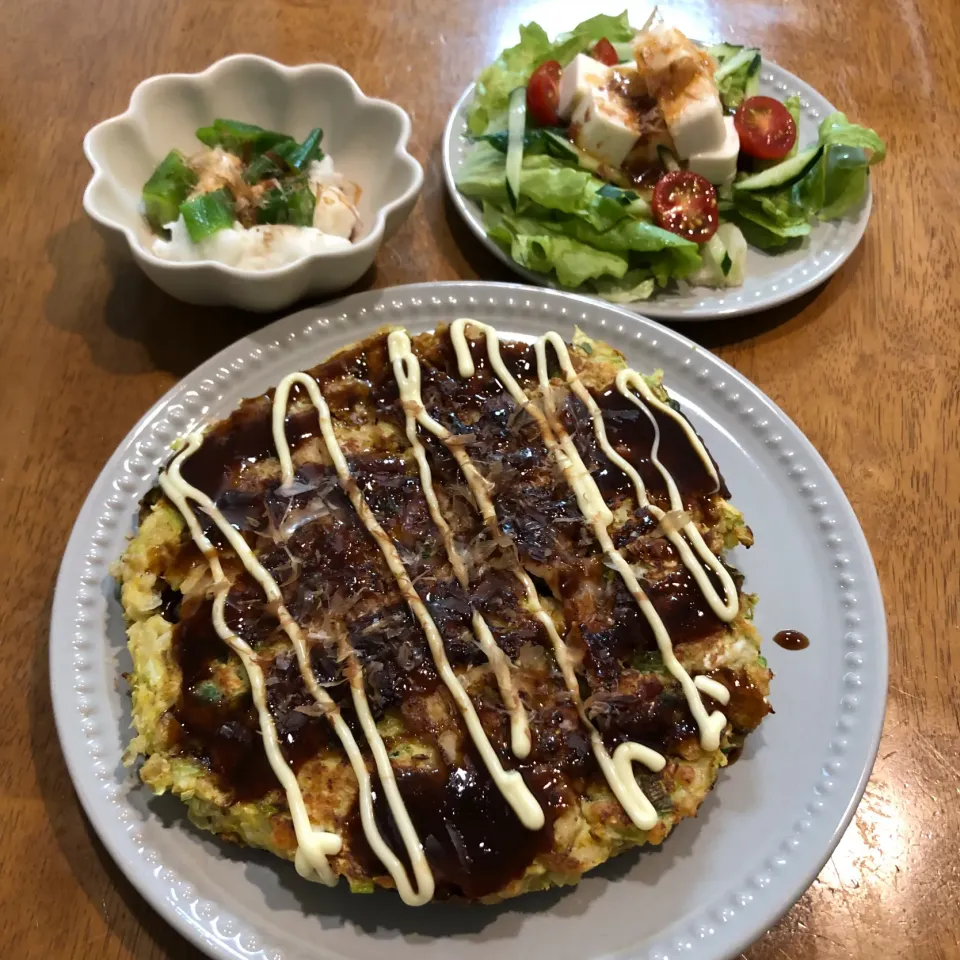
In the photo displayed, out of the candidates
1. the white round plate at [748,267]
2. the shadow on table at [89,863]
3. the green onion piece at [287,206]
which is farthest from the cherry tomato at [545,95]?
the shadow on table at [89,863]

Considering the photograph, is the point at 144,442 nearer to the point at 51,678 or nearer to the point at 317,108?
the point at 51,678

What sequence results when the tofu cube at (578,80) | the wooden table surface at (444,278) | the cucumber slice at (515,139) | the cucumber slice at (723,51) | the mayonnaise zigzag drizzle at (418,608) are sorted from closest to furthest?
the mayonnaise zigzag drizzle at (418,608)
the wooden table surface at (444,278)
the cucumber slice at (515,139)
the tofu cube at (578,80)
the cucumber slice at (723,51)

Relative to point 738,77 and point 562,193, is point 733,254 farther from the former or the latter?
point 738,77

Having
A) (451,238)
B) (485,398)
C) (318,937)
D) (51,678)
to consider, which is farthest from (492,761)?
(451,238)

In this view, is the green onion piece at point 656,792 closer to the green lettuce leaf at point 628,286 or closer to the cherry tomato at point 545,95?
the green lettuce leaf at point 628,286

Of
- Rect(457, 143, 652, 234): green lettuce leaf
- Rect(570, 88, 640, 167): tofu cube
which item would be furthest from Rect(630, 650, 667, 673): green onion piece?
Rect(570, 88, 640, 167): tofu cube

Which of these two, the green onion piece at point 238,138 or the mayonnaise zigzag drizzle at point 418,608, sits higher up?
the green onion piece at point 238,138

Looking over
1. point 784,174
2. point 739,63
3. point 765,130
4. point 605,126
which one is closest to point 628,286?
point 605,126

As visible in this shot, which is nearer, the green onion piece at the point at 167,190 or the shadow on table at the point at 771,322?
the green onion piece at the point at 167,190
